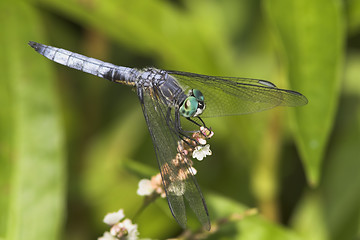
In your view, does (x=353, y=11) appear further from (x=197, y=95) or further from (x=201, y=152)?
(x=201, y=152)

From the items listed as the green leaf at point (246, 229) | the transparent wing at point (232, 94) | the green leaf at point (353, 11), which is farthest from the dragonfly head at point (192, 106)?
the green leaf at point (353, 11)

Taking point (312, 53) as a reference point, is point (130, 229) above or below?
below

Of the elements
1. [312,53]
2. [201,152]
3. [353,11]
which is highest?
[353,11]

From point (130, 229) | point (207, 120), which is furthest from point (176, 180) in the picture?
point (207, 120)

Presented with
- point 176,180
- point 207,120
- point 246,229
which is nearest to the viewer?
point 176,180

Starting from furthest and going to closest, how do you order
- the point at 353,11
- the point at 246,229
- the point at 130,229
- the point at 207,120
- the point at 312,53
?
1. the point at 207,120
2. the point at 353,11
3. the point at 312,53
4. the point at 246,229
5. the point at 130,229

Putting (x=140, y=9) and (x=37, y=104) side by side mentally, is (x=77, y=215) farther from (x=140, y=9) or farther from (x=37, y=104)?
(x=140, y=9)
